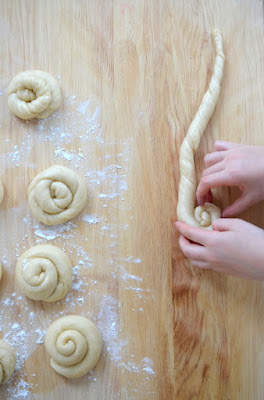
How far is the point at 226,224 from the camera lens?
Result: 137 cm

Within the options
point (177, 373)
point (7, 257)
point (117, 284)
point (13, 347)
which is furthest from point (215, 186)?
point (13, 347)

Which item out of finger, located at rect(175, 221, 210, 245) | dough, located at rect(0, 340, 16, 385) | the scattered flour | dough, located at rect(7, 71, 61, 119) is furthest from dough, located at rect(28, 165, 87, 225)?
dough, located at rect(0, 340, 16, 385)

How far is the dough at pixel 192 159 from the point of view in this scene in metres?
1.46

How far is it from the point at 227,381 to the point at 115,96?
3.73 ft

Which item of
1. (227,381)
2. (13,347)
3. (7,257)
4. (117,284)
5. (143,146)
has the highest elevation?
(143,146)

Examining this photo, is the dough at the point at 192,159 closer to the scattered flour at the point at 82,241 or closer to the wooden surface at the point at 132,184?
the wooden surface at the point at 132,184

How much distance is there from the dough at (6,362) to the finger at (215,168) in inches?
37.5

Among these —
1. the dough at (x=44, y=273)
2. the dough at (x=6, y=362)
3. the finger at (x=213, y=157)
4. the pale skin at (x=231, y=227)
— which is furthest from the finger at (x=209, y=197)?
the dough at (x=6, y=362)

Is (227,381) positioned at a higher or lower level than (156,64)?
lower

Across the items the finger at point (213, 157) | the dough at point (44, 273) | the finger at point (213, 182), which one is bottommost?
the dough at point (44, 273)

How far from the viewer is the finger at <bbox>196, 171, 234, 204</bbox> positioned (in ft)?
4.60

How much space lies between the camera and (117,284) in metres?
1.51

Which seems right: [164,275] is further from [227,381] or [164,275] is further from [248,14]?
[248,14]

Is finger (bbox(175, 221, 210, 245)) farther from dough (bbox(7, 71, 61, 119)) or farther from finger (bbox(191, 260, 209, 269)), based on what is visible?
dough (bbox(7, 71, 61, 119))
